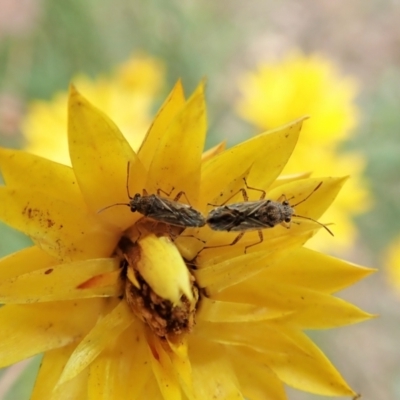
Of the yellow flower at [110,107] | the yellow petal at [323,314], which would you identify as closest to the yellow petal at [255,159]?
the yellow petal at [323,314]

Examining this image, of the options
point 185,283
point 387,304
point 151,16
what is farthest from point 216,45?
point 185,283

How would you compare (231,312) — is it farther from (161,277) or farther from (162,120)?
(162,120)

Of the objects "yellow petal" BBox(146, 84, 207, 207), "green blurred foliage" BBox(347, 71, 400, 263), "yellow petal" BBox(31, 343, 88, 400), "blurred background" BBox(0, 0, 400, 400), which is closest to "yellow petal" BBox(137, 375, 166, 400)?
"yellow petal" BBox(31, 343, 88, 400)

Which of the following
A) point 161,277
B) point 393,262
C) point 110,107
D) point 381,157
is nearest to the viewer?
point 161,277

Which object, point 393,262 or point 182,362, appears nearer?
point 182,362

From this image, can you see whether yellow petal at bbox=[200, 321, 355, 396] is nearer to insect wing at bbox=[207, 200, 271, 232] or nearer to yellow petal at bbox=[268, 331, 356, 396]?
yellow petal at bbox=[268, 331, 356, 396]

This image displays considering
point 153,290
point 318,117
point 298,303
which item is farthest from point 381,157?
point 153,290
